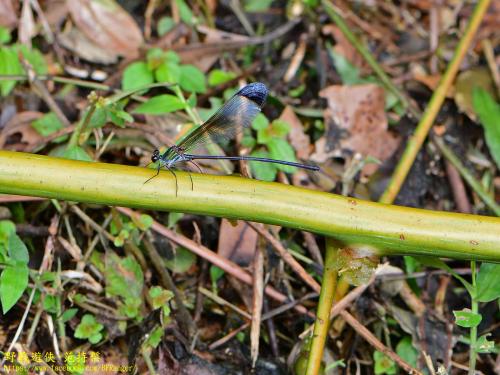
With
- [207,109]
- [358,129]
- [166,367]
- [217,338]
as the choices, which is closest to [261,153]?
[207,109]

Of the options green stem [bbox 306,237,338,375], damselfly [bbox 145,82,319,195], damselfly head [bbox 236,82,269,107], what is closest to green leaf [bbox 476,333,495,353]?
green stem [bbox 306,237,338,375]

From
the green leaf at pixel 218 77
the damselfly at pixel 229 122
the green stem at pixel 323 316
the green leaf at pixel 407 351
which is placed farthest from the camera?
the green leaf at pixel 218 77

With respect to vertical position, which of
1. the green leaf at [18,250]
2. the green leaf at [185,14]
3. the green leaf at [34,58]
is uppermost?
the green leaf at [185,14]

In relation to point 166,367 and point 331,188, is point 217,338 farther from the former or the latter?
point 331,188

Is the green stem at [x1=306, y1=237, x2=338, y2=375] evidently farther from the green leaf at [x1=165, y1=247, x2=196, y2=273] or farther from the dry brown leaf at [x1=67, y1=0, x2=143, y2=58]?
the dry brown leaf at [x1=67, y1=0, x2=143, y2=58]

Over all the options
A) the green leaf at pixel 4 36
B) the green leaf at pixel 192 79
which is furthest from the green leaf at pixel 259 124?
the green leaf at pixel 4 36

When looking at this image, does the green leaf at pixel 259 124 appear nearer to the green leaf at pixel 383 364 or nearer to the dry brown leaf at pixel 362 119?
the dry brown leaf at pixel 362 119
